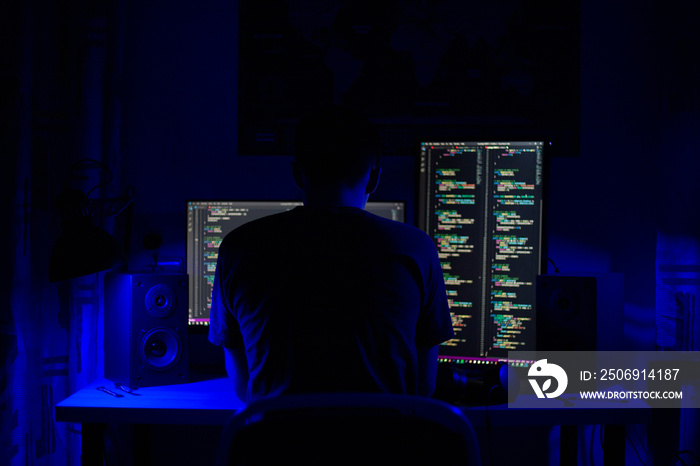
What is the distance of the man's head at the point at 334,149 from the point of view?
3.72ft

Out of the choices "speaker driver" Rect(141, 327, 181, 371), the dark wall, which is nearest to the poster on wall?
the dark wall

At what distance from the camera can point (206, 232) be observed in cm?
187

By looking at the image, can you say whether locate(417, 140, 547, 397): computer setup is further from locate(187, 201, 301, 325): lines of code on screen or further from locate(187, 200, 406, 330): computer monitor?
locate(187, 201, 301, 325): lines of code on screen

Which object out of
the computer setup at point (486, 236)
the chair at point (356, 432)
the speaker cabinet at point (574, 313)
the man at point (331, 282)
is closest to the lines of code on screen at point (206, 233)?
the computer setup at point (486, 236)

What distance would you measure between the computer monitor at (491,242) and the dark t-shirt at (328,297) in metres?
0.71

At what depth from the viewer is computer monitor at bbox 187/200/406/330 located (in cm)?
187

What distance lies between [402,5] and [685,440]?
1887 mm

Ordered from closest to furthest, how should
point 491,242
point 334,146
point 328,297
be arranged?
point 328,297 < point 334,146 < point 491,242

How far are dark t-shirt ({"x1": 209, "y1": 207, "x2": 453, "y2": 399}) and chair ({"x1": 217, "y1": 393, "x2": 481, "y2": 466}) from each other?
0.26 meters

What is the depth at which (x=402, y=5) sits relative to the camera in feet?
6.82

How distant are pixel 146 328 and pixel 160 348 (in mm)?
85

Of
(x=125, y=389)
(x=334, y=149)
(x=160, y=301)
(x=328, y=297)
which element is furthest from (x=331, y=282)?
(x=125, y=389)

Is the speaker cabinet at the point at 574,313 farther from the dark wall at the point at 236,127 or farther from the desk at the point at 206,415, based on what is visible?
the dark wall at the point at 236,127

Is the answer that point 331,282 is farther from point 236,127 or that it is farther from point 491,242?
A: point 236,127
